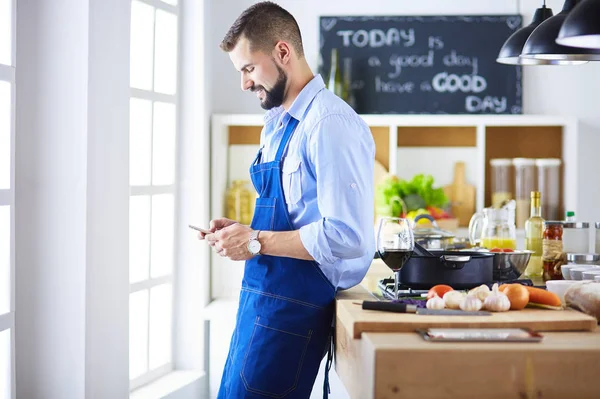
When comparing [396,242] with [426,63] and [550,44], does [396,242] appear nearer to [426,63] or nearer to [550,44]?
[550,44]

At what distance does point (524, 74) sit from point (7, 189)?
3.37 meters

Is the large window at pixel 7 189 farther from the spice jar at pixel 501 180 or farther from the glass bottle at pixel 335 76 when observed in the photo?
the spice jar at pixel 501 180

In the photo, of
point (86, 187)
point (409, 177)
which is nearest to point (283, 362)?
point (86, 187)

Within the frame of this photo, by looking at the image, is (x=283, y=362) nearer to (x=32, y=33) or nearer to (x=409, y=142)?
(x=32, y=33)

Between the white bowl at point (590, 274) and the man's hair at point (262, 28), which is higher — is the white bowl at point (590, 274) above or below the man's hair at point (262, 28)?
below

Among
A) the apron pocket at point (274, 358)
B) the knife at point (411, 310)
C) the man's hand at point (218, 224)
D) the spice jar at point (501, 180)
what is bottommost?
the apron pocket at point (274, 358)

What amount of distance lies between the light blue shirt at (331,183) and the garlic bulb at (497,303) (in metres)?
0.38

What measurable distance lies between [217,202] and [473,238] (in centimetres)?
173

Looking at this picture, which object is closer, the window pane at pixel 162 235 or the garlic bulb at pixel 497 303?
the garlic bulb at pixel 497 303

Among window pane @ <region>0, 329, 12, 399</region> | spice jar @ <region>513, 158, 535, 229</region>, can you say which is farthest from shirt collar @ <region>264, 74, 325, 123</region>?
spice jar @ <region>513, 158, 535, 229</region>

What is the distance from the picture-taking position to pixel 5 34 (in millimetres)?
2736

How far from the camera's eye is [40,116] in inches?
113

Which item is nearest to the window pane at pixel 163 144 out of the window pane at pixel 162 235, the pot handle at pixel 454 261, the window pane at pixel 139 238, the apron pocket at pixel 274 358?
the window pane at pixel 162 235

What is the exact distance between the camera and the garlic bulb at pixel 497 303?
71.5 inches
